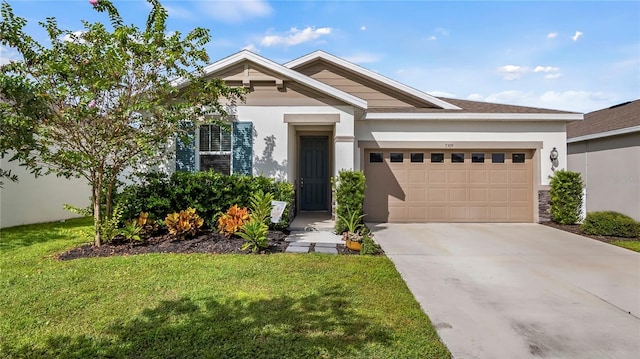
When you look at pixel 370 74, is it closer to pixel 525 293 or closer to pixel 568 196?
pixel 568 196

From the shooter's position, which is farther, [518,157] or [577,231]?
[518,157]

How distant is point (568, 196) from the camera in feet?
31.0

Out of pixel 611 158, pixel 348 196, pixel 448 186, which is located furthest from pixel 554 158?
pixel 348 196

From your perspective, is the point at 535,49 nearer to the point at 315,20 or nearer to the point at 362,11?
the point at 362,11

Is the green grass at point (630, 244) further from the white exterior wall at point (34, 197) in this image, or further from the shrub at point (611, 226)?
the white exterior wall at point (34, 197)

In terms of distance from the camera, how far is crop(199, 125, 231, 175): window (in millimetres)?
8695

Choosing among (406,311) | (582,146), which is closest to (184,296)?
(406,311)

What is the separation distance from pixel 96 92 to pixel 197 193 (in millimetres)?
2836

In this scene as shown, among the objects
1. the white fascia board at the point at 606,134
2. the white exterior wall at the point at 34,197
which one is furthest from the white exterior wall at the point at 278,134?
the white fascia board at the point at 606,134

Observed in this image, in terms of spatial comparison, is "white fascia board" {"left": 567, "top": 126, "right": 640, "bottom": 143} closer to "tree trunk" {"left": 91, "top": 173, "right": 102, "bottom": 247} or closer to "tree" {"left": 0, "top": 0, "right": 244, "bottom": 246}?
"tree" {"left": 0, "top": 0, "right": 244, "bottom": 246}

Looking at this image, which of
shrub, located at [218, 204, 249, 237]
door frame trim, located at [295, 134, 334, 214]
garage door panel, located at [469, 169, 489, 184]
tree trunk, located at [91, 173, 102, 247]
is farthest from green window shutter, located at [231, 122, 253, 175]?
garage door panel, located at [469, 169, 489, 184]

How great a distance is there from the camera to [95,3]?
5996 millimetres

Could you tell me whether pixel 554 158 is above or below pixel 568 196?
above

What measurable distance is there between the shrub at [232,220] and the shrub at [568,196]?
8861mm
